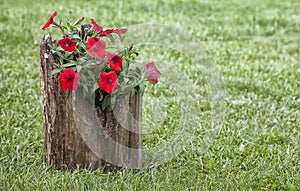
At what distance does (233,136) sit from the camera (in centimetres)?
409

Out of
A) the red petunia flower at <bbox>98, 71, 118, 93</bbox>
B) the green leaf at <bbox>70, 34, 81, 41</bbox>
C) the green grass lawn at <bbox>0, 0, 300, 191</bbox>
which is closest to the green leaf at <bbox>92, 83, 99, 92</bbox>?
the red petunia flower at <bbox>98, 71, 118, 93</bbox>

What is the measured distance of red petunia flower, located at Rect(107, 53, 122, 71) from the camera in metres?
3.01

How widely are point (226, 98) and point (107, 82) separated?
2.23 m

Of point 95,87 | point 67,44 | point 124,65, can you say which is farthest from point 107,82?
point 67,44

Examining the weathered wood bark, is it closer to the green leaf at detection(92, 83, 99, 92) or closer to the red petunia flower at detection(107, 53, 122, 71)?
the green leaf at detection(92, 83, 99, 92)

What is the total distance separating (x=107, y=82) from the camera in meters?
3.00

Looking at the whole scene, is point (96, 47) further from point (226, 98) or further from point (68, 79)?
point (226, 98)

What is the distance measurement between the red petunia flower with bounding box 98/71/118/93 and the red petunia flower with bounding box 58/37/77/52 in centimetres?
25

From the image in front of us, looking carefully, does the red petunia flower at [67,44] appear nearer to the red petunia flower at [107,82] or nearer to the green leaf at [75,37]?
the green leaf at [75,37]

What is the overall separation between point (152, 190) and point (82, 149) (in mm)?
535

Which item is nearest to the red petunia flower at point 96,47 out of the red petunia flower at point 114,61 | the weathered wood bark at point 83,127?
the red petunia flower at point 114,61

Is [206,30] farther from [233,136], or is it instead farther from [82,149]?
[82,149]

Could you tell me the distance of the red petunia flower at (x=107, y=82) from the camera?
2.99 meters

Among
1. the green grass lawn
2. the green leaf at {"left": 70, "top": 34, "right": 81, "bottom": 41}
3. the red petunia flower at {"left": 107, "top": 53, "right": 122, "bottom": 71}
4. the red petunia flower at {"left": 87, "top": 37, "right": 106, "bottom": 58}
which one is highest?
the green leaf at {"left": 70, "top": 34, "right": 81, "bottom": 41}
